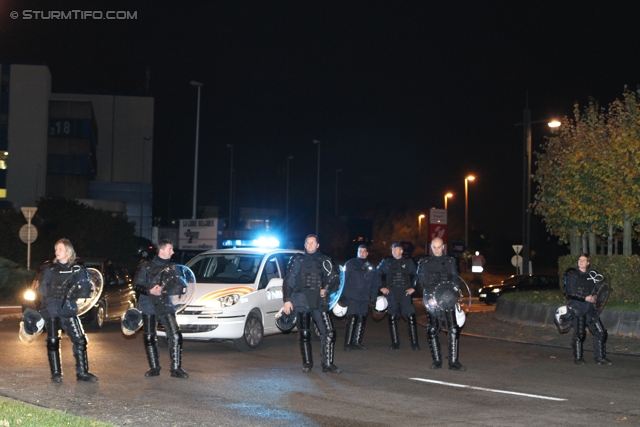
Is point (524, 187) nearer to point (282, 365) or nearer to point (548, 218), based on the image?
point (548, 218)

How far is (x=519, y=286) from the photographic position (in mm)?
32469

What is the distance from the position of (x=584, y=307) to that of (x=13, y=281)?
73.3 feet

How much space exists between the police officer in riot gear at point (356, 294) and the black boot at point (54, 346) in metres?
5.63

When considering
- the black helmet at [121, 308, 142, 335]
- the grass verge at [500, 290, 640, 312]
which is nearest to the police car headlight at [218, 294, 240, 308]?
the black helmet at [121, 308, 142, 335]

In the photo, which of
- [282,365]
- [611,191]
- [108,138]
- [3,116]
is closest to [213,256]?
[282,365]

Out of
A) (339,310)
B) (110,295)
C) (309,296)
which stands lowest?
(110,295)

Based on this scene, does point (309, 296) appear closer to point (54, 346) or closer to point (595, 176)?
point (54, 346)

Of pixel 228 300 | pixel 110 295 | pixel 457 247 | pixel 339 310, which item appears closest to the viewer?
pixel 339 310

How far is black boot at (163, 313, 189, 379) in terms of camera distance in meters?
10.2

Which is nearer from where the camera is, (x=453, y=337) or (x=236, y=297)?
(x=453, y=337)

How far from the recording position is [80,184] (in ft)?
231

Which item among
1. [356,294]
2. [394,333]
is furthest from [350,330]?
[394,333]

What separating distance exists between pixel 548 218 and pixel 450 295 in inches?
493

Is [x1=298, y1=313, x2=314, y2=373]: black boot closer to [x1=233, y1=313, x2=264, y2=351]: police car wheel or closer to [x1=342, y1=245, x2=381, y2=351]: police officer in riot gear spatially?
[x1=233, y1=313, x2=264, y2=351]: police car wheel
